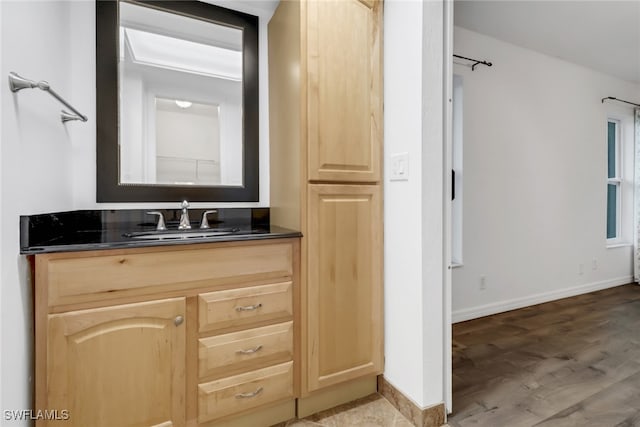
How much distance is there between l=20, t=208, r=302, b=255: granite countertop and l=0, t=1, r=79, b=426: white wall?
53 millimetres

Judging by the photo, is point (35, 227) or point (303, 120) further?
point (303, 120)

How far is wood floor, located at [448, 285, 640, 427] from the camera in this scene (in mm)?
Result: 1484

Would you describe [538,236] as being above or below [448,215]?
below

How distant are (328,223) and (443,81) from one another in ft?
2.73

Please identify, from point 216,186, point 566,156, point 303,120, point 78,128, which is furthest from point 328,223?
point 566,156

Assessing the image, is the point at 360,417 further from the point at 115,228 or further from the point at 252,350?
the point at 115,228

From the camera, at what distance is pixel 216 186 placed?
5.95 feet

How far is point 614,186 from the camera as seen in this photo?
12.7 feet

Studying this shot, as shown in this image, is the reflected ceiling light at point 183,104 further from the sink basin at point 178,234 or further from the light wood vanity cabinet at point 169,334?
the light wood vanity cabinet at point 169,334

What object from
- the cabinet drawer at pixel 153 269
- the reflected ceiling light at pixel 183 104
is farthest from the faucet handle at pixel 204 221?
the reflected ceiling light at pixel 183 104

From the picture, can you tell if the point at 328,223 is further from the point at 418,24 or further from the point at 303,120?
the point at 418,24

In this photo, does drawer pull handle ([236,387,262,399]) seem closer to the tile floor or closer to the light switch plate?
the tile floor

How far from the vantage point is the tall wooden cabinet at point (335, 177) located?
1437 millimetres

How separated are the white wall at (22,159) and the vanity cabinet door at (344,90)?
3.36 ft
